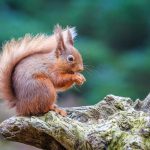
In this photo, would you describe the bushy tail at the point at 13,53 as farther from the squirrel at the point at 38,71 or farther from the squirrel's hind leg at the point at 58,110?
the squirrel's hind leg at the point at 58,110

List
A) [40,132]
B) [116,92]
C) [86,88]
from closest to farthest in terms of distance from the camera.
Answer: [40,132]
[116,92]
[86,88]

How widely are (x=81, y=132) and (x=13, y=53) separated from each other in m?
0.38

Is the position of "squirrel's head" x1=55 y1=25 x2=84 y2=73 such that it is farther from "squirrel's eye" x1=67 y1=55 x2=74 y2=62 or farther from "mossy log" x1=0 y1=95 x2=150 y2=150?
"mossy log" x1=0 y1=95 x2=150 y2=150

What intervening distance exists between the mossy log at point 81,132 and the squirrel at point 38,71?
80 millimetres

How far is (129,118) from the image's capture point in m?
1.98

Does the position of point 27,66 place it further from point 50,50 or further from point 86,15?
point 86,15

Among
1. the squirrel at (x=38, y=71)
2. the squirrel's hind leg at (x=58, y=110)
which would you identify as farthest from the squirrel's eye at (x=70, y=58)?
the squirrel's hind leg at (x=58, y=110)

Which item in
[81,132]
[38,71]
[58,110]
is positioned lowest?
[81,132]

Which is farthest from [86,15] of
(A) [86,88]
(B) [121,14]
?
(A) [86,88]

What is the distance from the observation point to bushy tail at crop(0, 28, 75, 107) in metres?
2.17

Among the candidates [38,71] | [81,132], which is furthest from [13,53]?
[81,132]

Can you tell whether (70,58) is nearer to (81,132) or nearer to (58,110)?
(58,110)

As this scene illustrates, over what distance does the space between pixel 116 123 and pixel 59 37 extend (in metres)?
0.35

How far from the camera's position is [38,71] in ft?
6.96
